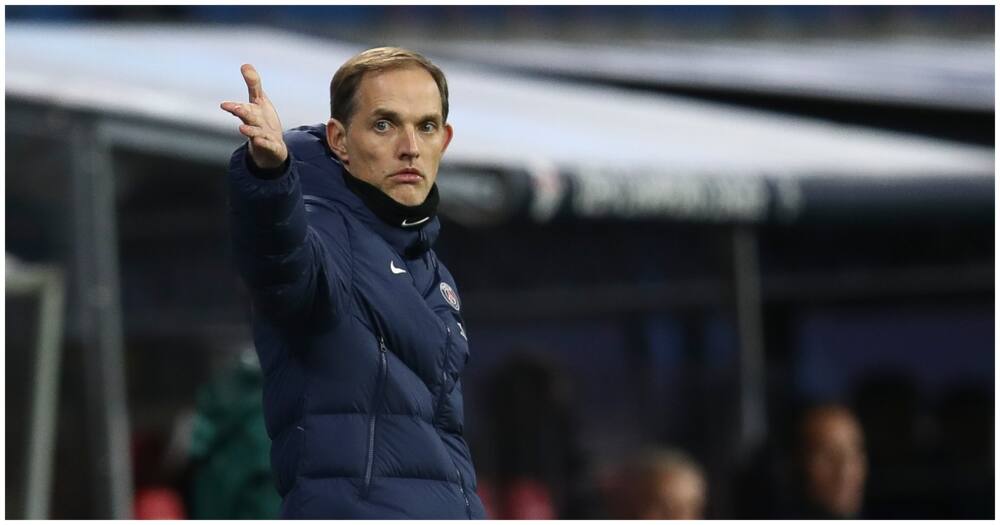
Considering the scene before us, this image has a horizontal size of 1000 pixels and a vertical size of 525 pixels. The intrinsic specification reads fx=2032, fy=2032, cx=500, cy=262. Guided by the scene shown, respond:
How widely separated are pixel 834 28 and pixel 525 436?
709cm

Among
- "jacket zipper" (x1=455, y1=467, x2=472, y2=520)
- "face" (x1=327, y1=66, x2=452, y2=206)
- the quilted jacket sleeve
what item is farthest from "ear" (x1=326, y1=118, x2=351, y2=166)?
"jacket zipper" (x1=455, y1=467, x2=472, y2=520)

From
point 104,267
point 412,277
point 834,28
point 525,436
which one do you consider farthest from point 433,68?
point 834,28

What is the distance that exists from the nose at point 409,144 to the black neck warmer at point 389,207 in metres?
0.06

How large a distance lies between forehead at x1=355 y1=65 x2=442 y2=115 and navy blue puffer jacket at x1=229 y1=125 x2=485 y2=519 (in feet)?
0.34

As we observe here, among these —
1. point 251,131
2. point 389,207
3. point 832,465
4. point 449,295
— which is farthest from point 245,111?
point 832,465

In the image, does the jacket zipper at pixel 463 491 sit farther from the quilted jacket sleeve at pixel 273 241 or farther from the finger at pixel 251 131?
the finger at pixel 251 131

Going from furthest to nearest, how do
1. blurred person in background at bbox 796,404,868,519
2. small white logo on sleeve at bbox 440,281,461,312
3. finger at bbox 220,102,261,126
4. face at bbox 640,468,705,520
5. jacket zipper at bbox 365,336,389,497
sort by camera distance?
blurred person in background at bbox 796,404,868,519 < face at bbox 640,468,705,520 < small white logo on sleeve at bbox 440,281,461,312 < jacket zipper at bbox 365,336,389,497 < finger at bbox 220,102,261,126

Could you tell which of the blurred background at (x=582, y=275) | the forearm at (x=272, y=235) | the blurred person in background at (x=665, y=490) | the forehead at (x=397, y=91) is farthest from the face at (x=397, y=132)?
the blurred person in background at (x=665, y=490)

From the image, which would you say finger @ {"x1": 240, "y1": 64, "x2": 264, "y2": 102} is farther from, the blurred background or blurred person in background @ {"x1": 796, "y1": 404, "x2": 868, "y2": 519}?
blurred person in background @ {"x1": 796, "y1": 404, "x2": 868, "y2": 519}

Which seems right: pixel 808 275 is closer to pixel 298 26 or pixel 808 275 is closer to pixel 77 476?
pixel 298 26

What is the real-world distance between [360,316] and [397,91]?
0.22m

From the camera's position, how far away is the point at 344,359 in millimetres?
1965

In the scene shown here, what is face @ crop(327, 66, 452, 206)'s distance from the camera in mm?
1976

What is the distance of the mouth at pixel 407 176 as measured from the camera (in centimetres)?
199
